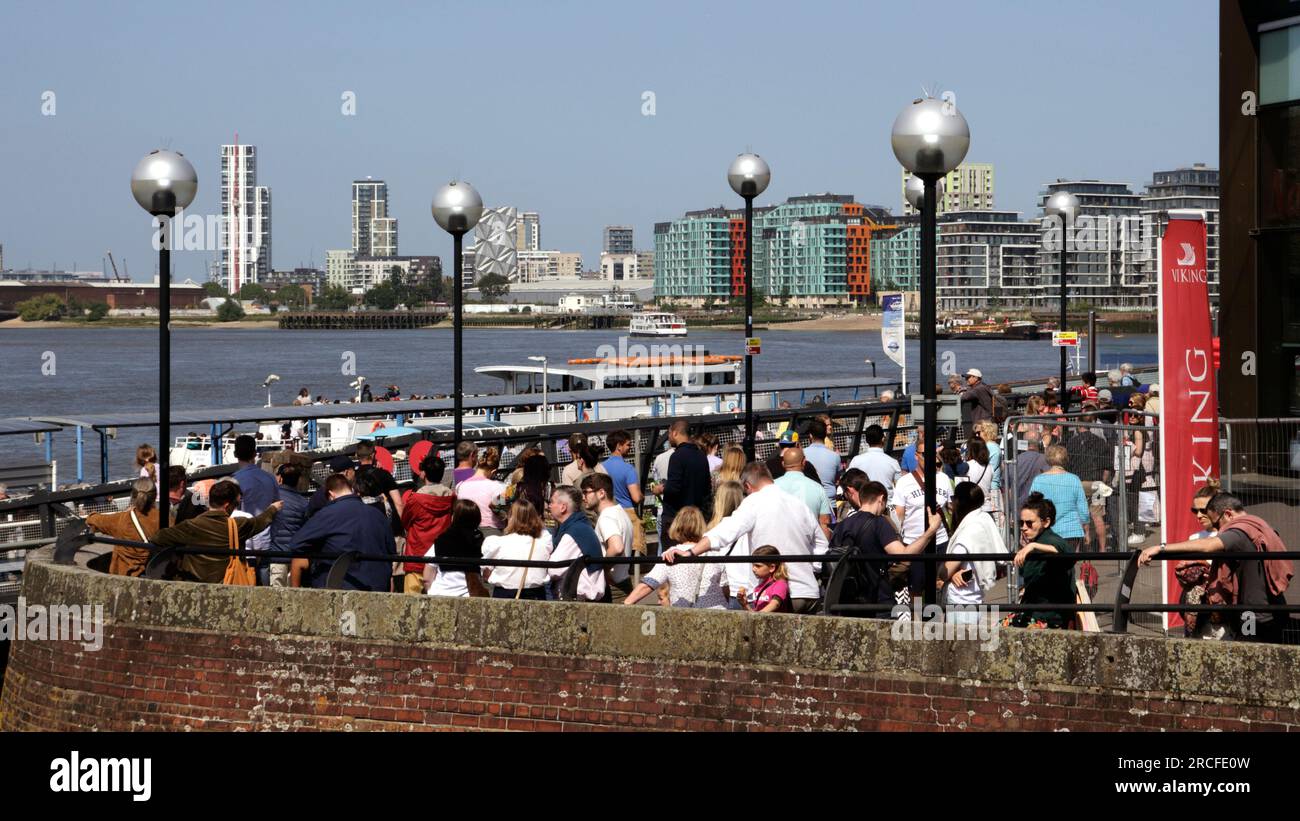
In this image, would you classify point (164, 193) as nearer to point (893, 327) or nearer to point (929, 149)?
point (929, 149)

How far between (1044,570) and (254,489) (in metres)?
6.01

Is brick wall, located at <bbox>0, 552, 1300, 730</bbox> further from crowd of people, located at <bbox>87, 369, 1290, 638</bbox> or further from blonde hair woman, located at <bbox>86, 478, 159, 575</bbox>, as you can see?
blonde hair woman, located at <bbox>86, 478, 159, 575</bbox>

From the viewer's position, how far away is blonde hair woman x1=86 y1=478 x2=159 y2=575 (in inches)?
448

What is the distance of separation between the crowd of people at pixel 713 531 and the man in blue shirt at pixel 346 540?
0.01m

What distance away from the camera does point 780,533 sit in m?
9.64

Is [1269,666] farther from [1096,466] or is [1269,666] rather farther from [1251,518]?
[1096,466]

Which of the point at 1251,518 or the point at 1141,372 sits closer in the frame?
the point at 1251,518

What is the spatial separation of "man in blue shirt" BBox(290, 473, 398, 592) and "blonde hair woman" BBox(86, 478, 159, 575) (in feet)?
4.73

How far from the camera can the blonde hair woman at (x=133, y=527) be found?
11375mm
